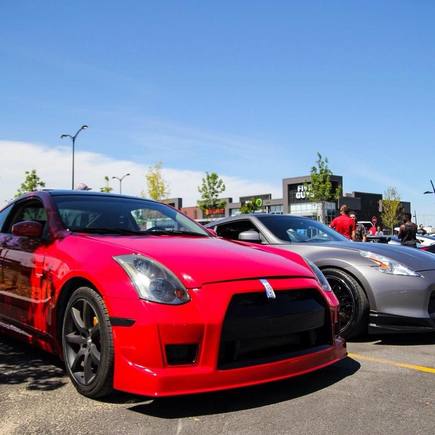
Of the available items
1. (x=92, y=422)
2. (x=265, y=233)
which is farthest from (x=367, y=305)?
(x=92, y=422)

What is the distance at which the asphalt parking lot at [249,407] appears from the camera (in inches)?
111

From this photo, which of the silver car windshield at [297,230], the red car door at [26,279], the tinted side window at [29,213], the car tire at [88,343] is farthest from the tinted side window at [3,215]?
the silver car windshield at [297,230]

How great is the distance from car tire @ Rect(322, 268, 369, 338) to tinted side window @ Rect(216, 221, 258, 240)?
58.8 inches

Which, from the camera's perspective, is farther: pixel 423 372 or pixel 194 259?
pixel 423 372

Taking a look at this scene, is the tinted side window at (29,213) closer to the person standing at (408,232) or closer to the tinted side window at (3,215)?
the tinted side window at (3,215)

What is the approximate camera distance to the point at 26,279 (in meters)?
4.07

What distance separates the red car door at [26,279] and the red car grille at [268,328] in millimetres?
1460

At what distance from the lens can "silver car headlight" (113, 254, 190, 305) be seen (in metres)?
3.04

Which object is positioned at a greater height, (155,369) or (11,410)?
(155,369)

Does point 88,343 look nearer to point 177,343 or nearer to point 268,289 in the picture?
point 177,343

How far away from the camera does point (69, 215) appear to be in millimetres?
4219

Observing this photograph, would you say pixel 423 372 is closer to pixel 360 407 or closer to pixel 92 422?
pixel 360 407

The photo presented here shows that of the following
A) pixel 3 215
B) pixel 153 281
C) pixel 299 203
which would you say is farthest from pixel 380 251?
pixel 299 203

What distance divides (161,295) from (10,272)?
192 cm
